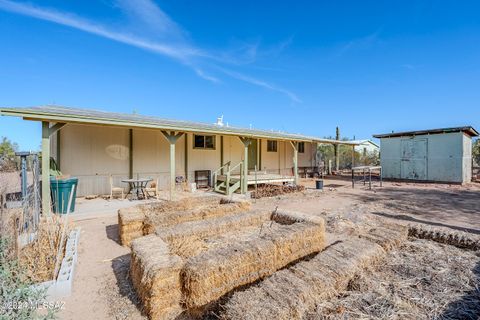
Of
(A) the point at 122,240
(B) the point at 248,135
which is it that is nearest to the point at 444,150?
(B) the point at 248,135

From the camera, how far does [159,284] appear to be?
8.29 feet

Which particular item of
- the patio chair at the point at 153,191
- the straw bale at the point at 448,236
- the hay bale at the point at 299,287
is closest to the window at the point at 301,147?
the patio chair at the point at 153,191

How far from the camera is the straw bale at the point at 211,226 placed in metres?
3.94

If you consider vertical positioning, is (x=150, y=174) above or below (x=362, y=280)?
above

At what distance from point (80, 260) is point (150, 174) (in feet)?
19.8

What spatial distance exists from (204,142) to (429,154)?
14879mm

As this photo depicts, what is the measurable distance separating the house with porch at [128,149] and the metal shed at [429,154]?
30.2 feet

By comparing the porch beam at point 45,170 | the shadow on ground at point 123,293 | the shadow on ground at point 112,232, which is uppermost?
the porch beam at point 45,170

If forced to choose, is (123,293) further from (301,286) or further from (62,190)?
(62,190)

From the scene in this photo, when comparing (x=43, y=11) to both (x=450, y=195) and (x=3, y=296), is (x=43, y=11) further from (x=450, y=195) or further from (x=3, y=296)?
(x=450, y=195)

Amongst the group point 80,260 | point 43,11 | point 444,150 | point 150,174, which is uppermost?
point 43,11

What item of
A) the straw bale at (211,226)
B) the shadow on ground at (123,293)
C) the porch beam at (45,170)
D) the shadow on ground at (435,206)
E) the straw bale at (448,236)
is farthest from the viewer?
the shadow on ground at (435,206)

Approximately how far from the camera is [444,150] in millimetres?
14516

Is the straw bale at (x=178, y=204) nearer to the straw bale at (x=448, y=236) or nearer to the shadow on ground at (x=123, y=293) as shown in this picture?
the shadow on ground at (x=123, y=293)
